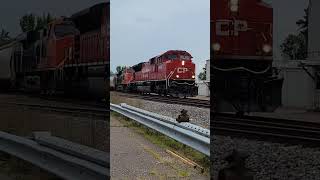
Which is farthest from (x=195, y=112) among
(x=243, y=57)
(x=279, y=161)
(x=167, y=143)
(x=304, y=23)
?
(x=304, y=23)

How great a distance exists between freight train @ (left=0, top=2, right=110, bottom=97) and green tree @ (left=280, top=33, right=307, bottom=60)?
1.56 metres

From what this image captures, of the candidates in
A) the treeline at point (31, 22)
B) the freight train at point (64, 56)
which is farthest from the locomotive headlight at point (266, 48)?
the treeline at point (31, 22)

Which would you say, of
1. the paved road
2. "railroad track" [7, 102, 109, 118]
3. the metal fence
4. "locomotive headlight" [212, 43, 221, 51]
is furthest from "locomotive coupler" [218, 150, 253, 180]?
the paved road

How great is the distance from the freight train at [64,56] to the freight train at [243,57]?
1.01 meters

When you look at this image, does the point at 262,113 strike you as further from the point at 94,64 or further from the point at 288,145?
the point at 94,64

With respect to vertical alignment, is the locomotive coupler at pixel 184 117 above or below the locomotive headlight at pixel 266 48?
below

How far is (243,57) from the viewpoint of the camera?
3789 millimetres

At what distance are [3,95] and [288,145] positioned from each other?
131 inches

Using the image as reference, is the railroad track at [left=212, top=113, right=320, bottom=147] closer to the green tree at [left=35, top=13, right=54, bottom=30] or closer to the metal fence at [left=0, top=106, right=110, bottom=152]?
the metal fence at [left=0, top=106, right=110, bottom=152]

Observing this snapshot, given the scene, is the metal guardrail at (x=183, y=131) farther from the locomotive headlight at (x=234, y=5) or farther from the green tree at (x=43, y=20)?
the green tree at (x=43, y=20)

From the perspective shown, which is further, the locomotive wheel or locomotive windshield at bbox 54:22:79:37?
locomotive windshield at bbox 54:22:79:37

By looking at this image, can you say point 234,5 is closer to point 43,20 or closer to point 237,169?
point 237,169

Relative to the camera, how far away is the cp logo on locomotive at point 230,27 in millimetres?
3602

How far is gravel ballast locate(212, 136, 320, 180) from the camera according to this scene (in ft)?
13.4
